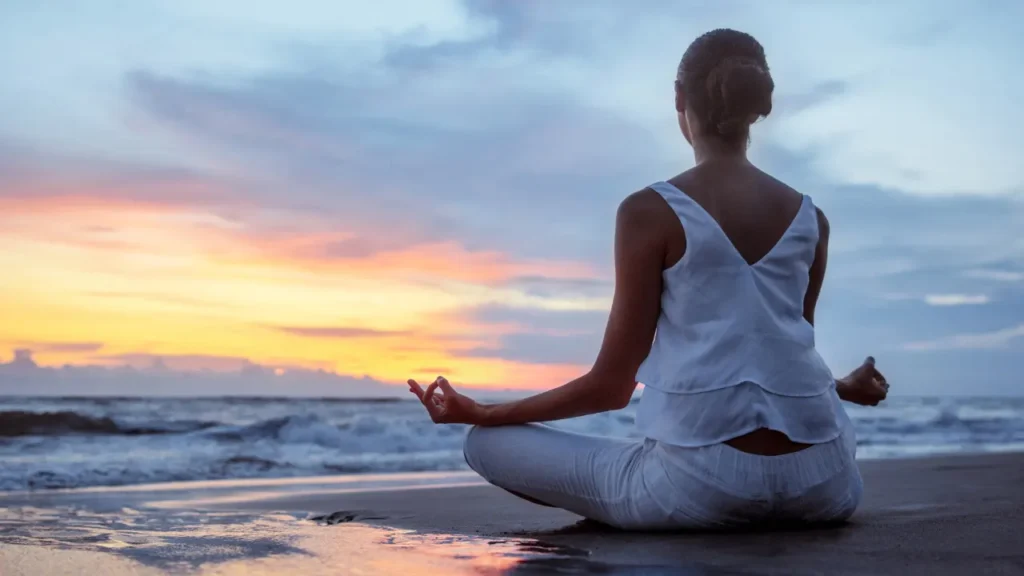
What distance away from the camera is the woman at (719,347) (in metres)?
2.39

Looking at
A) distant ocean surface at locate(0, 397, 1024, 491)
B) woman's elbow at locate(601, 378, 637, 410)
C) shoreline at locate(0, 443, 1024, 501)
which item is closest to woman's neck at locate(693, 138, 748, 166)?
woman's elbow at locate(601, 378, 637, 410)

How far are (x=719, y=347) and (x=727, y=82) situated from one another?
72 centimetres

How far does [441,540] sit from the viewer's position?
289 centimetres

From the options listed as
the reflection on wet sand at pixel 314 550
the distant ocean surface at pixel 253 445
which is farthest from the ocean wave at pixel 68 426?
the reflection on wet sand at pixel 314 550

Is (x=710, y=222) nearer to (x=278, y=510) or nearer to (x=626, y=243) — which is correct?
(x=626, y=243)

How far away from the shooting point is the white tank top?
2.37 metres

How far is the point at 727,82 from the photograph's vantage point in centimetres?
249

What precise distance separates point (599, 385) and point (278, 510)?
3.18m

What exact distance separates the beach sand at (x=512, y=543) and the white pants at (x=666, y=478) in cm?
7

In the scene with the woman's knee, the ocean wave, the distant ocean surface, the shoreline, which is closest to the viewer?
the woman's knee

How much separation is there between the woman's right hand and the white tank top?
0.44 metres

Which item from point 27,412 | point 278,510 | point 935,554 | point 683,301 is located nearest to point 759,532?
point 935,554

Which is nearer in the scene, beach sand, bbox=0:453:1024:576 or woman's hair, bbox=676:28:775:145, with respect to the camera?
beach sand, bbox=0:453:1024:576

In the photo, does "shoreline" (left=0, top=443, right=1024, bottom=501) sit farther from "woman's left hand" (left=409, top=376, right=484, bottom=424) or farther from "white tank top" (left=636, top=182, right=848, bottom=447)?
"white tank top" (left=636, top=182, right=848, bottom=447)
